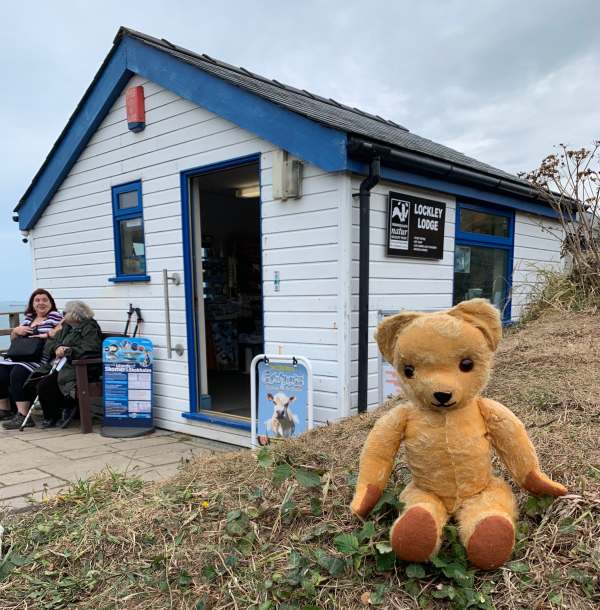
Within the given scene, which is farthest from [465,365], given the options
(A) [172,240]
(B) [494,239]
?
(B) [494,239]

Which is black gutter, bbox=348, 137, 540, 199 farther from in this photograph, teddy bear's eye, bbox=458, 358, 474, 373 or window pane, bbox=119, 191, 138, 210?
window pane, bbox=119, 191, 138, 210

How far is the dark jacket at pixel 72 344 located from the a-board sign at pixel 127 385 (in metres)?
0.31

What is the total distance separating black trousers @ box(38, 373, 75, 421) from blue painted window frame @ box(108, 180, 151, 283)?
138 cm

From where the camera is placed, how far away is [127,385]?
544 centimetres

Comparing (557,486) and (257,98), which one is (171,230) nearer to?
(257,98)

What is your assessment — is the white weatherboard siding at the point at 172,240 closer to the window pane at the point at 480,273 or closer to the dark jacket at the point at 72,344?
the dark jacket at the point at 72,344

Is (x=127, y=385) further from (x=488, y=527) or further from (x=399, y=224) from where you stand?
(x=488, y=527)

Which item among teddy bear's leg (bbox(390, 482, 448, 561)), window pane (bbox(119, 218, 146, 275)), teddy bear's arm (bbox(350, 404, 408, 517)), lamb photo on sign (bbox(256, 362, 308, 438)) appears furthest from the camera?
window pane (bbox(119, 218, 146, 275))

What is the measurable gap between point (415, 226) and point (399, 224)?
0.88 ft

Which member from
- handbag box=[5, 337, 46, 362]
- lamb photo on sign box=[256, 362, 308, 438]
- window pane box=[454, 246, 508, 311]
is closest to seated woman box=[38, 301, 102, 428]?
handbag box=[5, 337, 46, 362]

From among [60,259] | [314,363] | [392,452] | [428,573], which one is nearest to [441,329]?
[392,452]

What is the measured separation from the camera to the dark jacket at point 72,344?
548 cm

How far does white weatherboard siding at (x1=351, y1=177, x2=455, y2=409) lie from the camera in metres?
4.10

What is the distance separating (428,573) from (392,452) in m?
0.38
